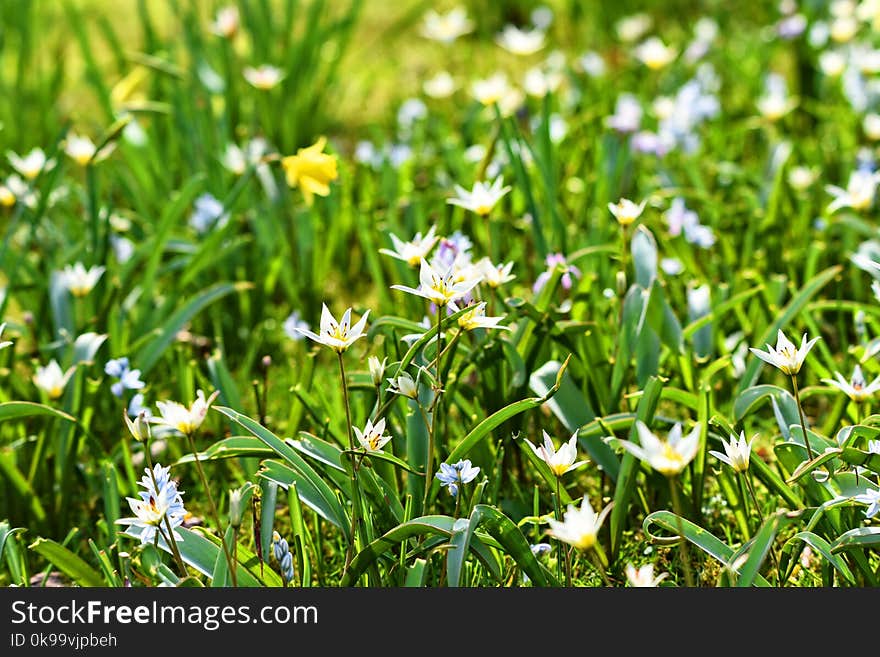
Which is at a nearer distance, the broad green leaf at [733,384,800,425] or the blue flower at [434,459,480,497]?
the blue flower at [434,459,480,497]

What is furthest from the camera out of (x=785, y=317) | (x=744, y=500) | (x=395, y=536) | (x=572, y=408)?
(x=785, y=317)

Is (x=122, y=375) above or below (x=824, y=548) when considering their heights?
above

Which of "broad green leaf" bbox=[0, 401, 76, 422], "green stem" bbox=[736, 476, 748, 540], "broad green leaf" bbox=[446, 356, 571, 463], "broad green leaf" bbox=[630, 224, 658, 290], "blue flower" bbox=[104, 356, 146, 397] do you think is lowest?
"green stem" bbox=[736, 476, 748, 540]

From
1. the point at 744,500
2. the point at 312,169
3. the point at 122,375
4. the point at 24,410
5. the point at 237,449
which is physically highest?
the point at 312,169

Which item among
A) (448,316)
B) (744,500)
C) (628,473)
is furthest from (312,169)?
(744,500)

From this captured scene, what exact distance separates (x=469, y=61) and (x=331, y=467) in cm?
260

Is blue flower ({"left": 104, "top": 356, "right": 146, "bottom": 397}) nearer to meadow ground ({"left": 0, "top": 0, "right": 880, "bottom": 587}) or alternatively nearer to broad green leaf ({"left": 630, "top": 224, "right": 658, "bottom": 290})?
meadow ground ({"left": 0, "top": 0, "right": 880, "bottom": 587})

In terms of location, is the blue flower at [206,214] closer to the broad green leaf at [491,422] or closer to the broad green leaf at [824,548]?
the broad green leaf at [491,422]

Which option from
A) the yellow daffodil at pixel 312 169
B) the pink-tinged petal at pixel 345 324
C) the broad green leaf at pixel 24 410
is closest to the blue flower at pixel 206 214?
the yellow daffodil at pixel 312 169

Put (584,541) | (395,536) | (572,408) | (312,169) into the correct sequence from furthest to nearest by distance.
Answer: (312,169)
(572,408)
(395,536)
(584,541)

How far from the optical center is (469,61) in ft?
13.0

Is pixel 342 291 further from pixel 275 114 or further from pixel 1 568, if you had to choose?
pixel 1 568

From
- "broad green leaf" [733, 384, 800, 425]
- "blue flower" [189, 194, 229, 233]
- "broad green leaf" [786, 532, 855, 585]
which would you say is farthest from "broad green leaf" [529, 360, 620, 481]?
"blue flower" [189, 194, 229, 233]

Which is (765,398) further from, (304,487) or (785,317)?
(304,487)
